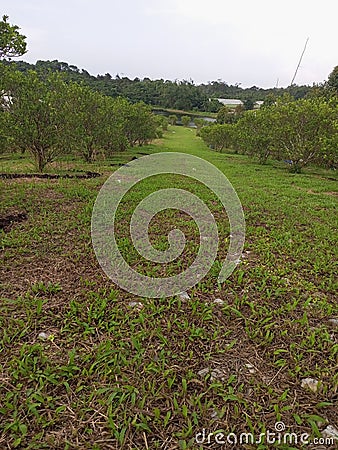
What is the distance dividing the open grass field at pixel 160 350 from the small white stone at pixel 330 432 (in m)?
0.02

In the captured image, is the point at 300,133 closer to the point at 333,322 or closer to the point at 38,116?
the point at 38,116

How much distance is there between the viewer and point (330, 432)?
4.68 ft

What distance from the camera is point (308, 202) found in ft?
19.7

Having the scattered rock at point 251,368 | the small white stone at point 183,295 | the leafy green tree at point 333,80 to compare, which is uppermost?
the leafy green tree at point 333,80

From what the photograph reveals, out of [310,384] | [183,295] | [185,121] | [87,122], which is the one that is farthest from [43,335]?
[185,121]

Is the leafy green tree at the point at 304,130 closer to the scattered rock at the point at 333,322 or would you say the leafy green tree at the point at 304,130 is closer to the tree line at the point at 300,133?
the tree line at the point at 300,133

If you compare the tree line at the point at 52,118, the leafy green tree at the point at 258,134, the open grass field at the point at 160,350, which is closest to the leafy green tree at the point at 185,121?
the leafy green tree at the point at 258,134

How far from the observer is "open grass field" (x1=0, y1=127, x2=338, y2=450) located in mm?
1429

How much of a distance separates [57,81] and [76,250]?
27.2ft

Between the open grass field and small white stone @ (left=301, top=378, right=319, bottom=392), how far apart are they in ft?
0.07

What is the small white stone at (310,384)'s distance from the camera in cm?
166

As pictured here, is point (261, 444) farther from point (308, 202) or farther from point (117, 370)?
point (308, 202)

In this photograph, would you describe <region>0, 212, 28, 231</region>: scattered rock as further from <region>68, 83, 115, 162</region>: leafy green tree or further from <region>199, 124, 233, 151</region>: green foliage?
<region>199, 124, 233, 151</region>: green foliage

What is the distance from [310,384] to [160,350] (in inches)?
34.3
